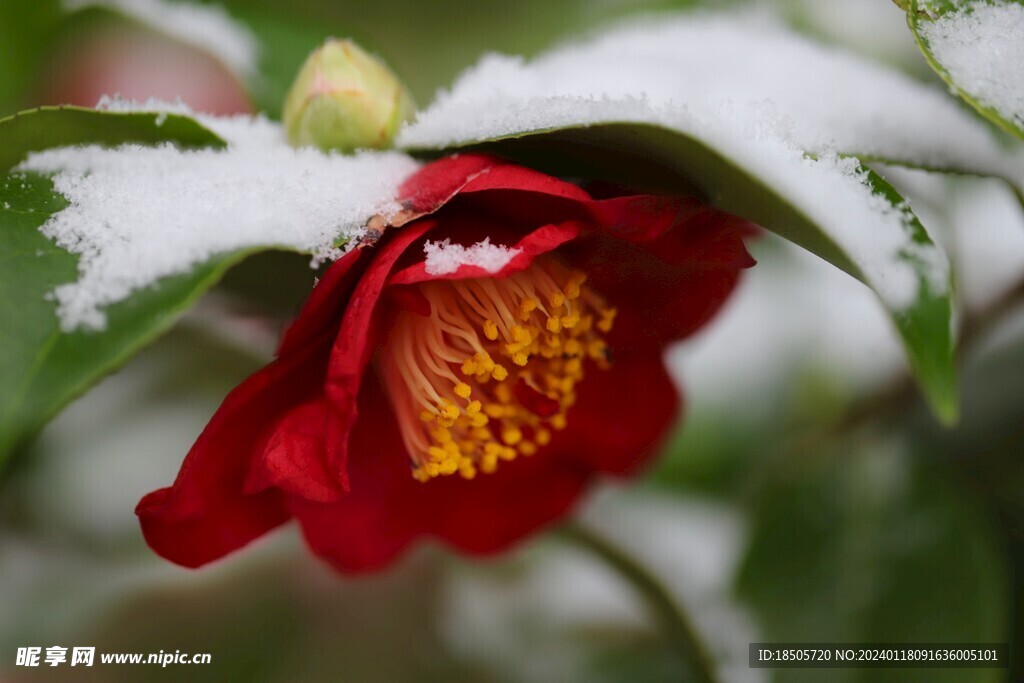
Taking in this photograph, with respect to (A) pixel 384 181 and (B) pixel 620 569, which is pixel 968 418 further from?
(A) pixel 384 181

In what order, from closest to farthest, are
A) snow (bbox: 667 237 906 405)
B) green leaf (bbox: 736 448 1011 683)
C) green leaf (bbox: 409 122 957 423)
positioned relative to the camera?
green leaf (bbox: 409 122 957 423) < green leaf (bbox: 736 448 1011 683) < snow (bbox: 667 237 906 405)

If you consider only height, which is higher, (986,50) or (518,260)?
(986,50)

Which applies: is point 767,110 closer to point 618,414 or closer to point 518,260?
point 518,260

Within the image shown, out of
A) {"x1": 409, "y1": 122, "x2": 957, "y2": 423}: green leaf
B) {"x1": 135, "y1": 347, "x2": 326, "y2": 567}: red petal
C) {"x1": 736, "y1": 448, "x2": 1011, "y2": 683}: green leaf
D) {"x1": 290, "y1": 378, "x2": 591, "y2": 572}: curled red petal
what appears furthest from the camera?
{"x1": 736, "y1": 448, "x2": 1011, "y2": 683}: green leaf

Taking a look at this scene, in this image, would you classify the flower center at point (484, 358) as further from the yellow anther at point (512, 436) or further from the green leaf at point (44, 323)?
the green leaf at point (44, 323)

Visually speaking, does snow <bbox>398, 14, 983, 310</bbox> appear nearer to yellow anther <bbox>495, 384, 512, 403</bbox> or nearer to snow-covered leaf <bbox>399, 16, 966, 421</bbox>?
snow-covered leaf <bbox>399, 16, 966, 421</bbox>

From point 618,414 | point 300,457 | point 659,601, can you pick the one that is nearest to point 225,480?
point 300,457

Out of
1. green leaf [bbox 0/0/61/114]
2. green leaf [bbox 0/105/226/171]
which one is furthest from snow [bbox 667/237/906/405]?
green leaf [bbox 0/0/61/114]
